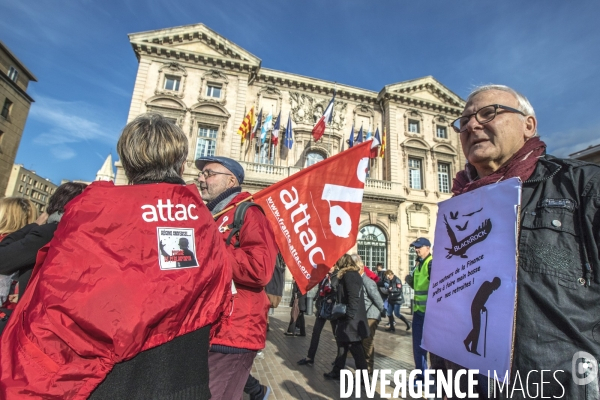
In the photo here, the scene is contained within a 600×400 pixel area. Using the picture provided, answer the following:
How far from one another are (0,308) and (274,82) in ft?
62.9

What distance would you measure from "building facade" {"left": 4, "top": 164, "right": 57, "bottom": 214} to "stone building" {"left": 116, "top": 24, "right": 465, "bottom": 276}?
63.9m

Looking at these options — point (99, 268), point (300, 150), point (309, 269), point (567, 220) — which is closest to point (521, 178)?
point (567, 220)

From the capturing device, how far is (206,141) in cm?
1783

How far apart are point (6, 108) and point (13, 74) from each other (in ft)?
9.39

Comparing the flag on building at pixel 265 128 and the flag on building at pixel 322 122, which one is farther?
the flag on building at pixel 265 128

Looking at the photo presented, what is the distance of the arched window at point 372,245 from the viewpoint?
18.2m

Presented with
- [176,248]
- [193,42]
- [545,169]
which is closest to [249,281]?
[176,248]

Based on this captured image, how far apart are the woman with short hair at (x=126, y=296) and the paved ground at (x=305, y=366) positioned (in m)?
3.53

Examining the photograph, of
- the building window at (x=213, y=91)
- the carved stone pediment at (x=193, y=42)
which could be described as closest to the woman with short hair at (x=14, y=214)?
the building window at (x=213, y=91)

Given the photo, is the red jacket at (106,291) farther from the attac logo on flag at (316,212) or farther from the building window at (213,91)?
the building window at (213,91)

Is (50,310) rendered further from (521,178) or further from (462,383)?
(521,178)

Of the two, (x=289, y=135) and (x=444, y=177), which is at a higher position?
(x=289, y=135)

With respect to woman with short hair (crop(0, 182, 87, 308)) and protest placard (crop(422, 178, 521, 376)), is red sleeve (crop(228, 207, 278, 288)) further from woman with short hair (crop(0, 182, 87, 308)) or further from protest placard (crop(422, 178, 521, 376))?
woman with short hair (crop(0, 182, 87, 308))

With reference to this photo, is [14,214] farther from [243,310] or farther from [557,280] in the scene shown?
[557,280]
